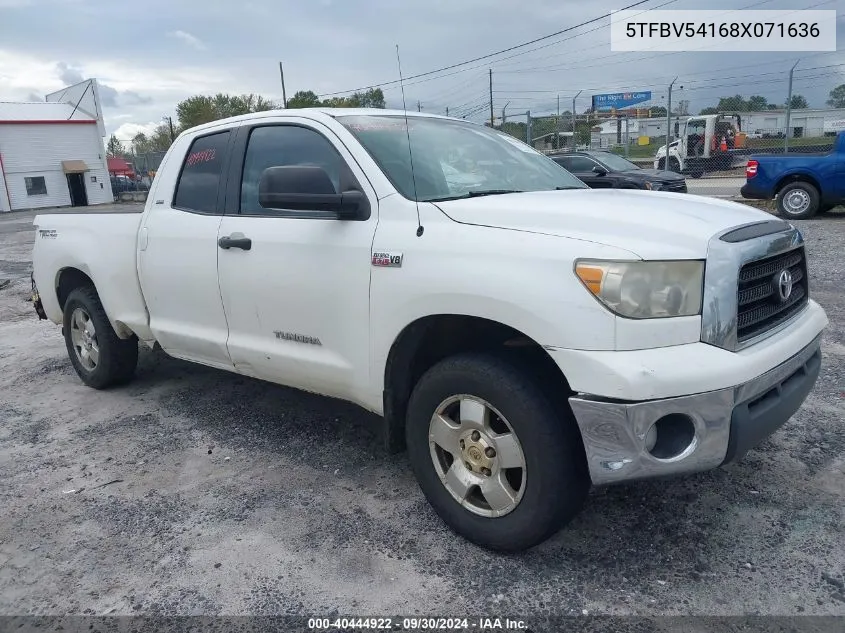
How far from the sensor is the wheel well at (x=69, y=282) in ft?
17.0

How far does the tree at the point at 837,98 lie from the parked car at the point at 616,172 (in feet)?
32.5

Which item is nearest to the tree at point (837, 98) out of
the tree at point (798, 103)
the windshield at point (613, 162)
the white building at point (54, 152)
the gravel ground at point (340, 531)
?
the tree at point (798, 103)

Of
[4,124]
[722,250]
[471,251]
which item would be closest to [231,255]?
[471,251]

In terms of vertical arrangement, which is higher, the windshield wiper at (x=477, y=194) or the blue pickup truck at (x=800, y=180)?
the windshield wiper at (x=477, y=194)

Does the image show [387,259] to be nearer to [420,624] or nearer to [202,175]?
[420,624]

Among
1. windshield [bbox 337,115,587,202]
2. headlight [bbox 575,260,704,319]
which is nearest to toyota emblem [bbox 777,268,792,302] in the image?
headlight [bbox 575,260,704,319]

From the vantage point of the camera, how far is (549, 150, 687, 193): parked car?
14070 millimetres

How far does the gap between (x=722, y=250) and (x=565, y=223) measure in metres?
0.57

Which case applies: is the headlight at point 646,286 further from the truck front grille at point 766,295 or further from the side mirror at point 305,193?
the side mirror at point 305,193

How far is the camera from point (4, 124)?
3647 cm

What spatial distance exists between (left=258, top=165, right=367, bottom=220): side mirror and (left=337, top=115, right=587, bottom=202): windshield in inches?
9.1

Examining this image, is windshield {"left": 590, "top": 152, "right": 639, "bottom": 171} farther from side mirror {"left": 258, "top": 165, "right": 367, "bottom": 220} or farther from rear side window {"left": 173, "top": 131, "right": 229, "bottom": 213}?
side mirror {"left": 258, "top": 165, "right": 367, "bottom": 220}

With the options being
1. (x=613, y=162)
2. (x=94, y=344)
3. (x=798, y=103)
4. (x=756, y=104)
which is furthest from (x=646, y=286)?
(x=756, y=104)

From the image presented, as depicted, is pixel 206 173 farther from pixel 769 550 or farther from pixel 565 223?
pixel 769 550
